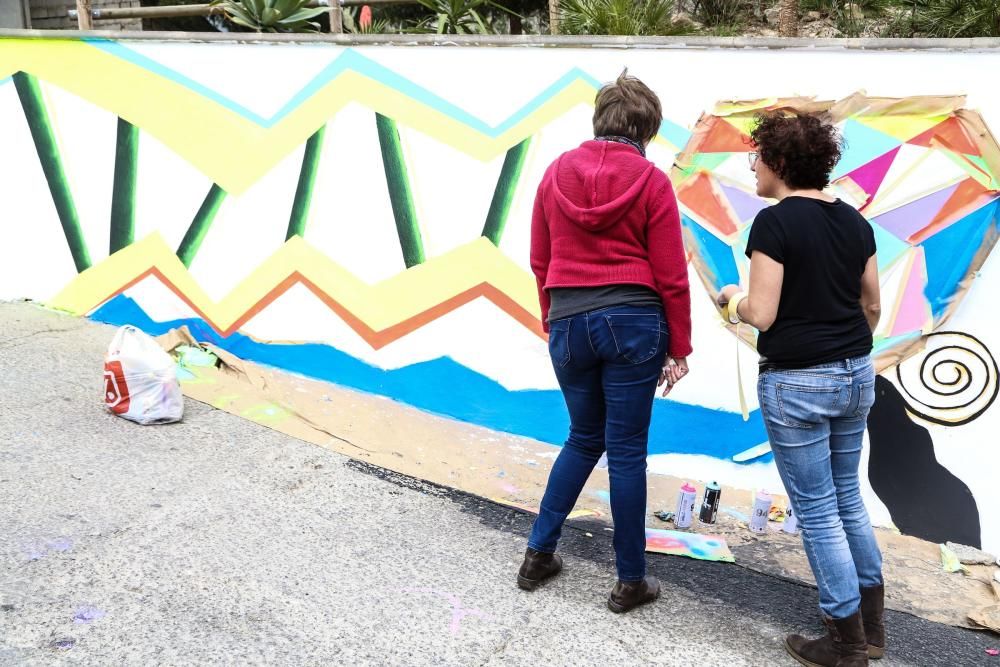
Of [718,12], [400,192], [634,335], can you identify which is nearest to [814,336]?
[634,335]

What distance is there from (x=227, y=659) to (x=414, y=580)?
0.69m

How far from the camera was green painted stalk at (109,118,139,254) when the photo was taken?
5352mm

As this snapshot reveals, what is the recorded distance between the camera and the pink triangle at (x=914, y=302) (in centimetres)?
354

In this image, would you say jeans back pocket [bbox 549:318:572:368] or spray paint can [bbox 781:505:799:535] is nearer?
jeans back pocket [bbox 549:318:572:368]

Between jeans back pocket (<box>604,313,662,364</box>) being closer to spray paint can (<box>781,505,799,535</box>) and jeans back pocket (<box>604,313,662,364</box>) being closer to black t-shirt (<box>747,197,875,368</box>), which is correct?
black t-shirt (<box>747,197,875,368</box>)

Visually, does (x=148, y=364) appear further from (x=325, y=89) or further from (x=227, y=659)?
(x=227, y=659)

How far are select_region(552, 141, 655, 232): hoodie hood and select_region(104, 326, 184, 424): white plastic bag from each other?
2.30 meters

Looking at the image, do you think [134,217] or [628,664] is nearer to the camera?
[628,664]

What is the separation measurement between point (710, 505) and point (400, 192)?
2.19 m

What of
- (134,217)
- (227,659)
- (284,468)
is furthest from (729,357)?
(134,217)

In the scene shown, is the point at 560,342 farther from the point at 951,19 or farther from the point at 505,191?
the point at 951,19

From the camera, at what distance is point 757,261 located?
2.48m

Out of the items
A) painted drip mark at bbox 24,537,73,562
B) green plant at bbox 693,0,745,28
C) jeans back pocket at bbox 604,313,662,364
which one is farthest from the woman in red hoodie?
green plant at bbox 693,0,745,28

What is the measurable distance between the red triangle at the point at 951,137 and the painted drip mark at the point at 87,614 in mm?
3367
